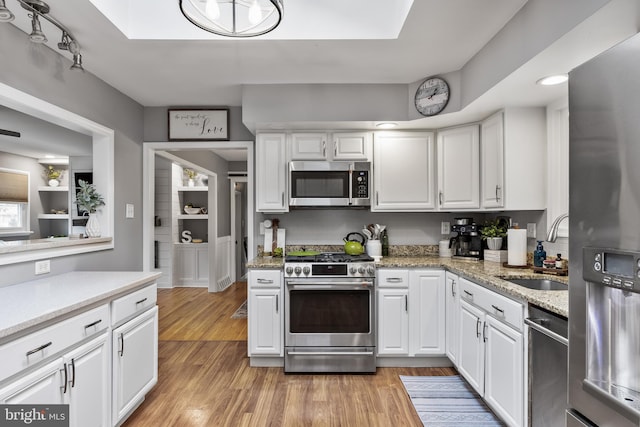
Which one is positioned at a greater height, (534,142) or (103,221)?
(534,142)

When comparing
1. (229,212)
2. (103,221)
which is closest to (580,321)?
(103,221)

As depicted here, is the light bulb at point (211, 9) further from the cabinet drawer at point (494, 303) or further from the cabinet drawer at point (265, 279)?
the cabinet drawer at point (494, 303)

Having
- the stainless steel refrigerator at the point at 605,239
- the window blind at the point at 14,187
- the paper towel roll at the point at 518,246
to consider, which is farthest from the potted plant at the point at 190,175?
the stainless steel refrigerator at the point at 605,239

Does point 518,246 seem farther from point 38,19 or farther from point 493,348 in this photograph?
point 38,19

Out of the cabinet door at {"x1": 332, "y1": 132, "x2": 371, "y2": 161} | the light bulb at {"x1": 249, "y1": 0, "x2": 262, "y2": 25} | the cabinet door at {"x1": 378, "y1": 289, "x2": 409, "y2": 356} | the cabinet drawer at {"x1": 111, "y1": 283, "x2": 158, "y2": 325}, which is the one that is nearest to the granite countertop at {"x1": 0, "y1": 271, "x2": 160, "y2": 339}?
the cabinet drawer at {"x1": 111, "y1": 283, "x2": 158, "y2": 325}

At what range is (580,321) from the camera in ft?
3.42

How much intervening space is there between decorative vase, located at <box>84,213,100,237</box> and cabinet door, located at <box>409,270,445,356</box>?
2.67 meters

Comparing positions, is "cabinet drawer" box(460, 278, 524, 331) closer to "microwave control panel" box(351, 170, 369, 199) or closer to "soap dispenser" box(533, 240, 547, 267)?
"soap dispenser" box(533, 240, 547, 267)

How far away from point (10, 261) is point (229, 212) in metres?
4.77

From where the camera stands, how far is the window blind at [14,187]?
4539mm

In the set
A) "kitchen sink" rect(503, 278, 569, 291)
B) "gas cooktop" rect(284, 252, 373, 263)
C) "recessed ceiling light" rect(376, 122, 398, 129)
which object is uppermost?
"recessed ceiling light" rect(376, 122, 398, 129)

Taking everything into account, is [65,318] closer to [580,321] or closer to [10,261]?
[10,261]

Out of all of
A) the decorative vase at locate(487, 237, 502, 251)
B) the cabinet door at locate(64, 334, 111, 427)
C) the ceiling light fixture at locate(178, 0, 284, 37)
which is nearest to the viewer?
the ceiling light fixture at locate(178, 0, 284, 37)

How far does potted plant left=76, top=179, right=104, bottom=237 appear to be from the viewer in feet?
9.05
